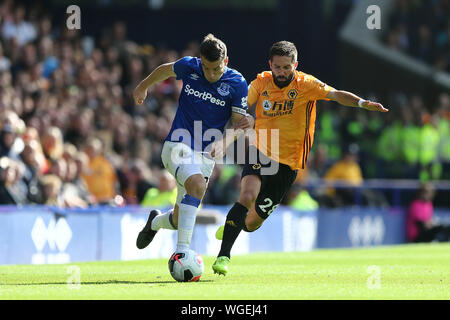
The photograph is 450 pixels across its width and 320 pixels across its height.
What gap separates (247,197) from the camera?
406 inches

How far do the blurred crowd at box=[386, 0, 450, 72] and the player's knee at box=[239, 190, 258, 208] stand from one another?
18.4 meters

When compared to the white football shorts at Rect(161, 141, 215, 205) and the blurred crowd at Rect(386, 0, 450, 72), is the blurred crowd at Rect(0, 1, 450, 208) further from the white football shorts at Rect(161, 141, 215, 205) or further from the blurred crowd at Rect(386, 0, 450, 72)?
the white football shorts at Rect(161, 141, 215, 205)

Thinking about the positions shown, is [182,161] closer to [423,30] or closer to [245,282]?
[245,282]

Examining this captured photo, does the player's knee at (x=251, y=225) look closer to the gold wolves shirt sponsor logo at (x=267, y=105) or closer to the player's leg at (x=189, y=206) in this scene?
the gold wolves shirt sponsor logo at (x=267, y=105)

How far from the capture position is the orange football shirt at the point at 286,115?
10578 millimetres

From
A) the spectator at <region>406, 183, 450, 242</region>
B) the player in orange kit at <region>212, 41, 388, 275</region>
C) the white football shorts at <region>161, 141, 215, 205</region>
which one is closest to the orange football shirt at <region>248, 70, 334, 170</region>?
the player in orange kit at <region>212, 41, 388, 275</region>

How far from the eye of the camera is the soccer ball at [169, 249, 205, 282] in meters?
9.16

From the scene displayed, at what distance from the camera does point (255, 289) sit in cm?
855

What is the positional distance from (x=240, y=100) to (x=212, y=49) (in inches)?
27.0

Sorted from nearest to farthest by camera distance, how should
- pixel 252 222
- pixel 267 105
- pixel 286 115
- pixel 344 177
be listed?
pixel 267 105 < pixel 286 115 < pixel 252 222 < pixel 344 177

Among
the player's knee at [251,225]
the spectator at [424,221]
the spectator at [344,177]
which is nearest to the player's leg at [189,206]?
the player's knee at [251,225]

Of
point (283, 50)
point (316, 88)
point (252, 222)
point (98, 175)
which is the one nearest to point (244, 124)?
point (283, 50)

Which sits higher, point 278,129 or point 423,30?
point 423,30
